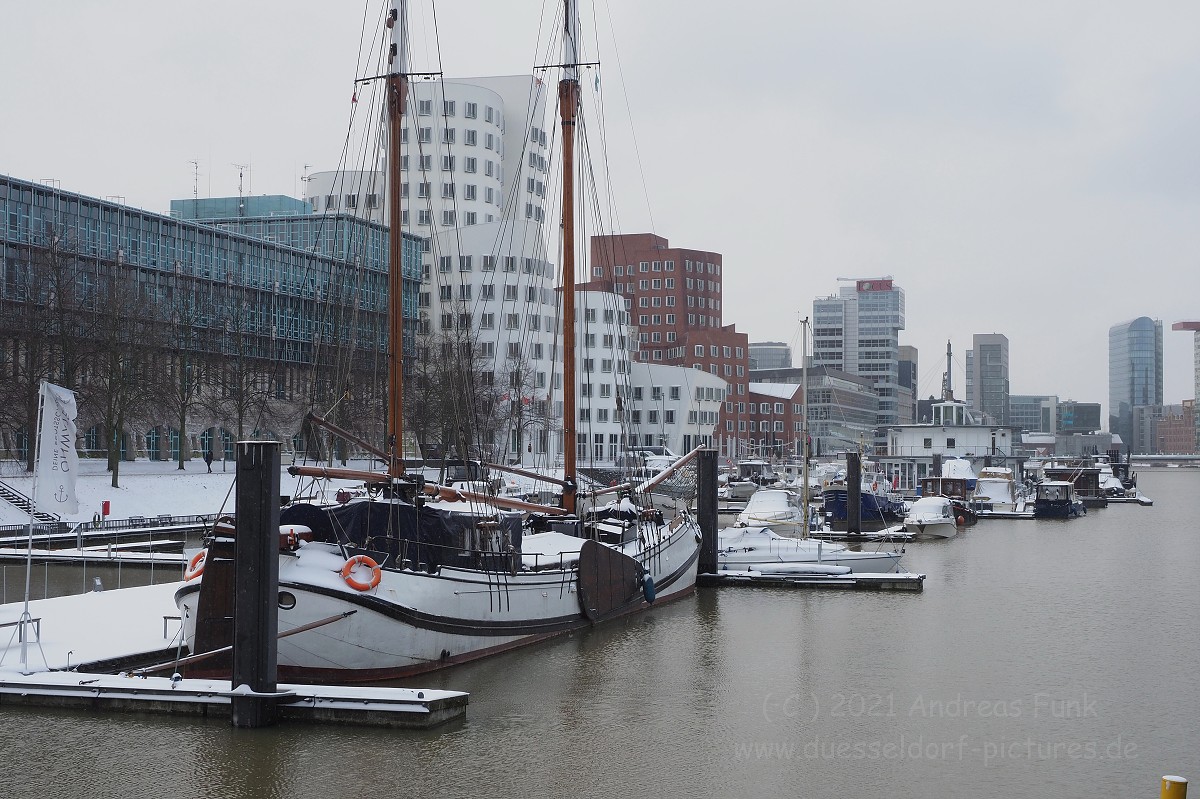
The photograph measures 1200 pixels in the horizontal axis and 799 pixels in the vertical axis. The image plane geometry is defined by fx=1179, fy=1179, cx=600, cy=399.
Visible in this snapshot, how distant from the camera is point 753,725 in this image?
24.1 metres

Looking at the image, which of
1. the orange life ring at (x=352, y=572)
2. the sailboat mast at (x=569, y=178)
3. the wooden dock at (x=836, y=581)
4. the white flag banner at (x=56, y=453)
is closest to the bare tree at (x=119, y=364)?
the sailboat mast at (x=569, y=178)

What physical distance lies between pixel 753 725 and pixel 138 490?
50581 millimetres

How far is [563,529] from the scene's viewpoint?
129 feet

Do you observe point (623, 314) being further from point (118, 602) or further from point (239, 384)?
point (118, 602)

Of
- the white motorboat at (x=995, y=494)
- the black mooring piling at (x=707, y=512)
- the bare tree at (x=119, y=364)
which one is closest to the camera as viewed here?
the black mooring piling at (x=707, y=512)

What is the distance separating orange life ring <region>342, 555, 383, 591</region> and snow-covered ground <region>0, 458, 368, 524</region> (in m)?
32.1

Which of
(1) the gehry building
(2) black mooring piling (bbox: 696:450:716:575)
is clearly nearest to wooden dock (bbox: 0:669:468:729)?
(2) black mooring piling (bbox: 696:450:716:575)

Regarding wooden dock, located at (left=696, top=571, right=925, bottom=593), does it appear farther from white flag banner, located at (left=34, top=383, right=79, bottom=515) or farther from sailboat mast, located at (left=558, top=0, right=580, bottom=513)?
white flag banner, located at (left=34, top=383, right=79, bottom=515)

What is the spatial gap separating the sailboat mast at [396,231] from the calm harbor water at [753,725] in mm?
7187

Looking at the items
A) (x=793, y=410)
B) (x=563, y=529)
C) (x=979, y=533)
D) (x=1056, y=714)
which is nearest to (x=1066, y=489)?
(x=979, y=533)

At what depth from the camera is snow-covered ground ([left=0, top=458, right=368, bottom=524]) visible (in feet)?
200

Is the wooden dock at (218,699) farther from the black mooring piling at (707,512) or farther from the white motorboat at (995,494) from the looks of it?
the white motorboat at (995,494)

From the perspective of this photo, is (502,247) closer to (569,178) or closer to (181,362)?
(181,362)

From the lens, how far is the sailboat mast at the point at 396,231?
107 ft
